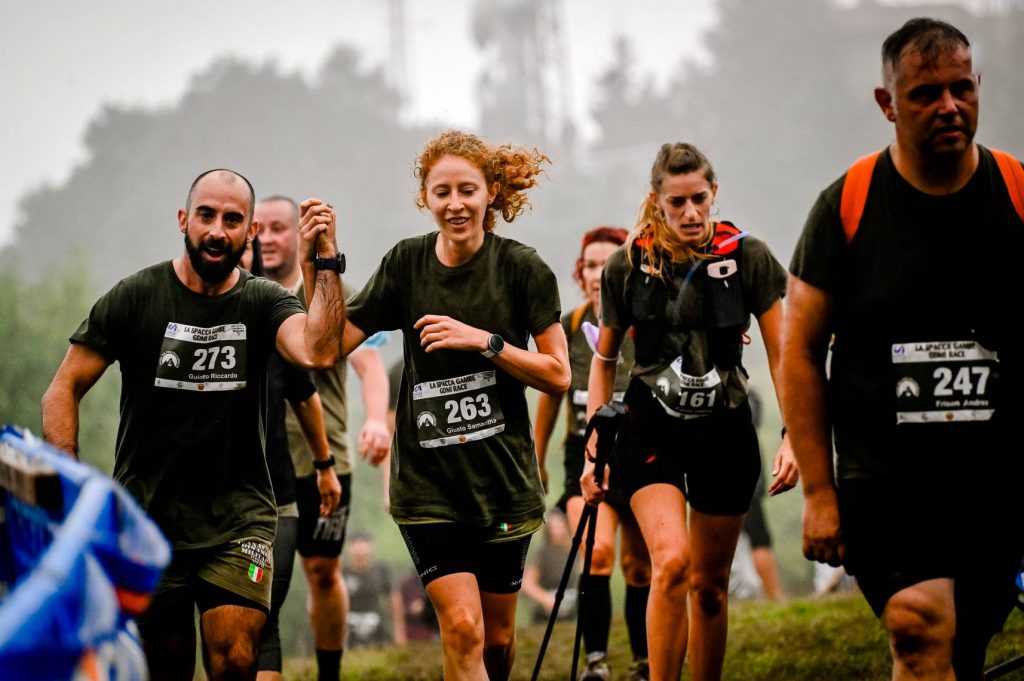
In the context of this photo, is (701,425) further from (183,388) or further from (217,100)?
(217,100)

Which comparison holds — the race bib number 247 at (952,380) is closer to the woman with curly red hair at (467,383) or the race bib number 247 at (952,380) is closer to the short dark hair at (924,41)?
the short dark hair at (924,41)

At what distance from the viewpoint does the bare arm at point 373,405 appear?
758cm

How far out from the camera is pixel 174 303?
510 cm

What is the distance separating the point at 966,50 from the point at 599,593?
4.96 metres

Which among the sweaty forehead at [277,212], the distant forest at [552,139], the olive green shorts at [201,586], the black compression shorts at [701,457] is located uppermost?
the distant forest at [552,139]

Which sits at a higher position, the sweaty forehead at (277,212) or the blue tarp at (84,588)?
the sweaty forehead at (277,212)

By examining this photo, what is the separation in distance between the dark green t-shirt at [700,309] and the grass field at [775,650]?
2.58 m

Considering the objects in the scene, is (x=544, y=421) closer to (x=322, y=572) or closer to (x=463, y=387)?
(x=322, y=572)

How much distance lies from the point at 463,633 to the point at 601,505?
3.03 meters

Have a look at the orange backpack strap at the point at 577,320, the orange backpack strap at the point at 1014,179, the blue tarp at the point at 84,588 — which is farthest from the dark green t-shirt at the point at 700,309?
the blue tarp at the point at 84,588

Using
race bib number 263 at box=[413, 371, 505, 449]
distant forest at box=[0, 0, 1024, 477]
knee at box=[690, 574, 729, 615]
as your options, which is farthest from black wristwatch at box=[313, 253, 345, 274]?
distant forest at box=[0, 0, 1024, 477]

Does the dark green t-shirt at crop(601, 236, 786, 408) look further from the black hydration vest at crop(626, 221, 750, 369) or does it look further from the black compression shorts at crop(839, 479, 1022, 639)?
the black compression shorts at crop(839, 479, 1022, 639)

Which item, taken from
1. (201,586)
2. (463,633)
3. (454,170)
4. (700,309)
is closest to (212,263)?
(454,170)

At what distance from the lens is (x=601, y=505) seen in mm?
7875
